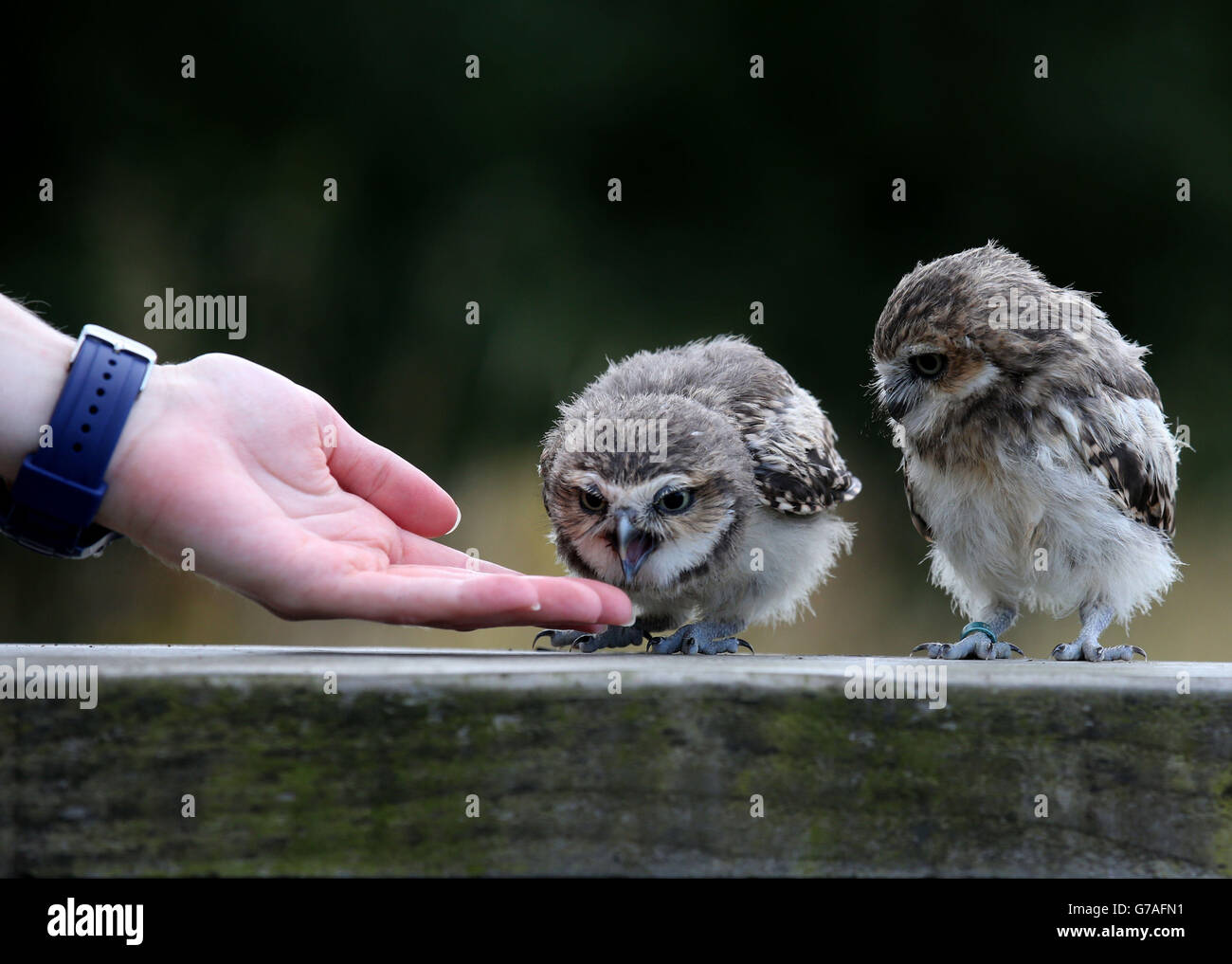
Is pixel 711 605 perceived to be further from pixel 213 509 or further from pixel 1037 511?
pixel 213 509

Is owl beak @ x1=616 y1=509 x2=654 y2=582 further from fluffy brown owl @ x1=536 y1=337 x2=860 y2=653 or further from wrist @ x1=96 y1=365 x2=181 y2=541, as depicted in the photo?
wrist @ x1=96 y1=365 x2=181 y2=541

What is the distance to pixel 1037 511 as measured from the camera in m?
3.55

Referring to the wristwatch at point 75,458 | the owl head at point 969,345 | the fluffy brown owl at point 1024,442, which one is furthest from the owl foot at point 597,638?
the wristwatch at point 75,458

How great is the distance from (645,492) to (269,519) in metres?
1.05

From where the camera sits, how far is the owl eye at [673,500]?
3.35m

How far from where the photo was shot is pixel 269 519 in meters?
2.77

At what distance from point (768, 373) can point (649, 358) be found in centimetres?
43

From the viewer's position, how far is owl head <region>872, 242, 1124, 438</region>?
352 cm

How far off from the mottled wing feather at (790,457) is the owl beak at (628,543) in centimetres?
56

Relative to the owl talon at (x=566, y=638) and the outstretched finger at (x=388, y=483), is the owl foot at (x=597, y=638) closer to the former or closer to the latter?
the owl talon at (x=566, y=638)
